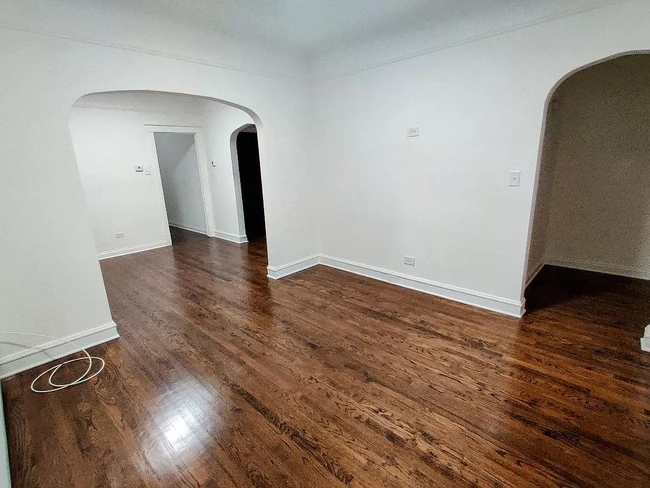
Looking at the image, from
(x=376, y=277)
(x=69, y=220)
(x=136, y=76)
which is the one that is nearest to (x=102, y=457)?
(x=69, y=220)

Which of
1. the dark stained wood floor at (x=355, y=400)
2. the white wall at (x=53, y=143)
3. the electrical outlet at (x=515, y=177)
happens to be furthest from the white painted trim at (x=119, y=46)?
the electrical outlet at (x=515, y=177)

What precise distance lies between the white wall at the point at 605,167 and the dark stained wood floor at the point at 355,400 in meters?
0.58

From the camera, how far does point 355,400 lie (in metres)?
1.98

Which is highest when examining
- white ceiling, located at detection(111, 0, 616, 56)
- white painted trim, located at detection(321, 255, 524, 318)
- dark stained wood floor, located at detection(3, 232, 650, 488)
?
white ceiling, located at detection(111, 0, 616, 56)

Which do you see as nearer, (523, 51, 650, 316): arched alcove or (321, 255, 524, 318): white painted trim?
(321, 255, 524, 318): white painted trim

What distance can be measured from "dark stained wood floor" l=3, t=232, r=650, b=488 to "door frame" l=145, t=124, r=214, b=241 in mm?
3401

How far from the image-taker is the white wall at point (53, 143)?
2158 mm

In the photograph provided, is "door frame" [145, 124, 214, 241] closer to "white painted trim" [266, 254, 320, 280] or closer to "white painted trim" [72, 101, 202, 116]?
"white painted trim" [72, 101, 202, 116]

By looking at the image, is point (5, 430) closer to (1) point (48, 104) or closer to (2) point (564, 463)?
(1) point (48, 104)

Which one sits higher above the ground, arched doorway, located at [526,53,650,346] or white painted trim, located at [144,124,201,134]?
white painted trim, located at [144,124,201,134]

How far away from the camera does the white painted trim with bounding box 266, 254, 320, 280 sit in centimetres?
412

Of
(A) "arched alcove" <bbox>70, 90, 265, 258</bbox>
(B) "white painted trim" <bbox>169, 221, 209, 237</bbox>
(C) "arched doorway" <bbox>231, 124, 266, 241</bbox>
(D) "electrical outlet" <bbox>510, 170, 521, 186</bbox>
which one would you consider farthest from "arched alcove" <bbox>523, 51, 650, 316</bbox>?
(B) "white painted trim" <bbox>169, 221, 209, 237</bbox>

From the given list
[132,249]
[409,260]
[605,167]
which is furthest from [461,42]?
[132,249]

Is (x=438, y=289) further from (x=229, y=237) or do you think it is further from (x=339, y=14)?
(x=229, y=237)
